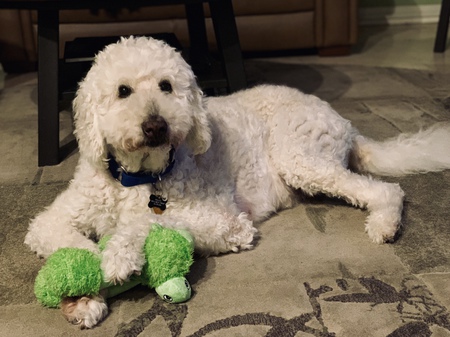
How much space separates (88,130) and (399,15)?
15.4 ft

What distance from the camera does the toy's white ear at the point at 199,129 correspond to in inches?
68.9

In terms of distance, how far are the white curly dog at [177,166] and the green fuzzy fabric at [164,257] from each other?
0.12ft

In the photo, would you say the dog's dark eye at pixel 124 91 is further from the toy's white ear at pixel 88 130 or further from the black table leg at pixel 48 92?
the black table leg at pixel 48 92

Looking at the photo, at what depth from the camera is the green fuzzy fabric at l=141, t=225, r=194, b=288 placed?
1.55m

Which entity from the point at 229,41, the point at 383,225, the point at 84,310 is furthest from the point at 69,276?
the point at 229,41

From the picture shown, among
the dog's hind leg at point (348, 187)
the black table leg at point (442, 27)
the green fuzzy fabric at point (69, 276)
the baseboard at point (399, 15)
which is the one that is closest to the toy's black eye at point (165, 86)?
the green fuzzy fabric at point (69, 276)

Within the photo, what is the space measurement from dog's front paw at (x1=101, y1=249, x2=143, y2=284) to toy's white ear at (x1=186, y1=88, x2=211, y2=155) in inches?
16.7

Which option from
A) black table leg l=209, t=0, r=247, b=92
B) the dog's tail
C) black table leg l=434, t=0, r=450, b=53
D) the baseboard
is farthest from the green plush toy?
the baseboard

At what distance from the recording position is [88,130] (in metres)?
1.67

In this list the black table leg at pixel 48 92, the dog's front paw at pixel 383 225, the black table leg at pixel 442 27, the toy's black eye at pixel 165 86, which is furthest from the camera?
the black table leg at pixel 442 27

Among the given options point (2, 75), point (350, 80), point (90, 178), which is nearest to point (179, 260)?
point (90, 178)

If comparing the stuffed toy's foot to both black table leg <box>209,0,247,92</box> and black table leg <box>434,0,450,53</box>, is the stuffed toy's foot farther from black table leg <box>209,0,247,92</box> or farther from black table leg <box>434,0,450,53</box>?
black table leg <box>434,0,450,53</box>

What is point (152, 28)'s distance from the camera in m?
4.46

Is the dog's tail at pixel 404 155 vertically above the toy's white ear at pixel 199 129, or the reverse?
the toy's white ear at pixel 199 129
